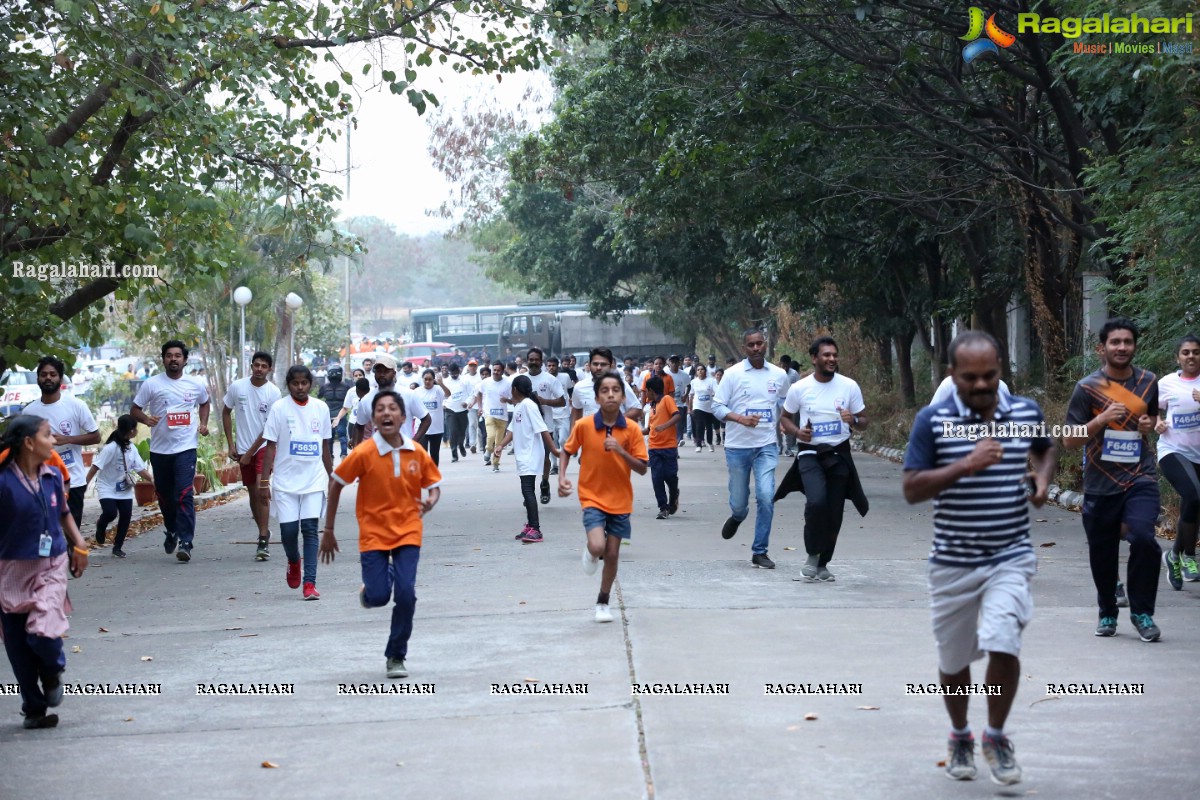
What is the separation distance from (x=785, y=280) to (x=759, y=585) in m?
16.4

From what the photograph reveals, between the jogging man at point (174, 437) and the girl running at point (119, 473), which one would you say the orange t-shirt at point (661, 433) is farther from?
the girl running at point (119, 473)

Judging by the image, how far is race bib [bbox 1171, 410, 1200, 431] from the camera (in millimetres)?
9250

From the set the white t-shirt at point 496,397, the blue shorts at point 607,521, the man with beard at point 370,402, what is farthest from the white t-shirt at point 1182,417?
the white t-shirt at point 496,397

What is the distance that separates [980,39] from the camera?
1548 cm

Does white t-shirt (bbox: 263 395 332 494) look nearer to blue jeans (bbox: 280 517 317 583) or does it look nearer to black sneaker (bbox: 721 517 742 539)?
blue jeans (bbox: 280 517 317 583)

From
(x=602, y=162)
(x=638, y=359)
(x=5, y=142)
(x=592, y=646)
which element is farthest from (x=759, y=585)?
(x=638, y=359)

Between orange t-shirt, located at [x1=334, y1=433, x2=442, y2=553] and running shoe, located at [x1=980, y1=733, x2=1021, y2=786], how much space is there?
3386mm

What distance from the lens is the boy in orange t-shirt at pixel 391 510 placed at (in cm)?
744

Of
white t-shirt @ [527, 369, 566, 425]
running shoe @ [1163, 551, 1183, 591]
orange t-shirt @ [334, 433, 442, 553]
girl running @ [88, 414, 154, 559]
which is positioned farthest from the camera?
white t-shirt @ [527, 369, 566, 425]

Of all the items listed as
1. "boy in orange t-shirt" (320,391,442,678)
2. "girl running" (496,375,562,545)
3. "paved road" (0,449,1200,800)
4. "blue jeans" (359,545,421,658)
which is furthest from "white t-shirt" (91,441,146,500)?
"blue jeans" (359,545,421,658)

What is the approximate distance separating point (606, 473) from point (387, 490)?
189cm

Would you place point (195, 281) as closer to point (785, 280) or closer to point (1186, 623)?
point (1186, 623)

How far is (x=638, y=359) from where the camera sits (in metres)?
67.2

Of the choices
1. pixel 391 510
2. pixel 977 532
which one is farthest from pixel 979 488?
pixel 391 510
